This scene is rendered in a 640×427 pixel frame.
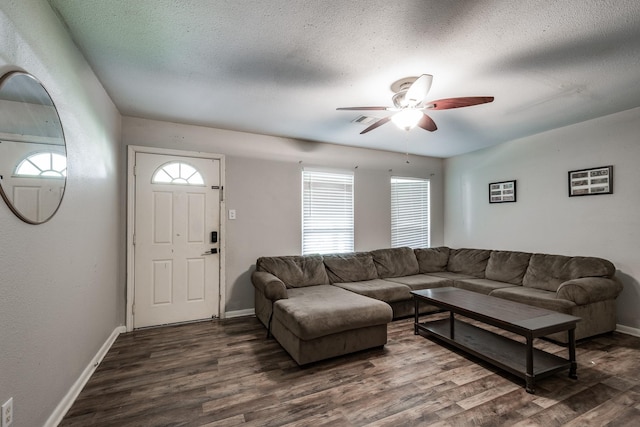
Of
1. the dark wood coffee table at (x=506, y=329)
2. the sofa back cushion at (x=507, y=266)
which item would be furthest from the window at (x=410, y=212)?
the dark wood coffee table at (x=506, y=329)

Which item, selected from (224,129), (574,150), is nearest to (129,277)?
(224,129)

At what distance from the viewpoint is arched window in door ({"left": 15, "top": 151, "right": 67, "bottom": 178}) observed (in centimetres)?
138

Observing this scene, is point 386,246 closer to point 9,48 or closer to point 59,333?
point 59,333

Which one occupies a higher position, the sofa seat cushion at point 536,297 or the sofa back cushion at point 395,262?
the sofa back cushion at point 395,262

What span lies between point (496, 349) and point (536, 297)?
0.95 meters

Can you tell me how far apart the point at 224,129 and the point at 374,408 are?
11.5 ft

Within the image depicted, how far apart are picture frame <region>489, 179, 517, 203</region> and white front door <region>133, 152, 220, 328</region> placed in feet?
13.9

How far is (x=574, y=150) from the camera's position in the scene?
361 centimetres

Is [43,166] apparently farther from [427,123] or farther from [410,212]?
[410,212]

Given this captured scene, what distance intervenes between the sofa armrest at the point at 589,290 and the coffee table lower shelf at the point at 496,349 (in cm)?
79

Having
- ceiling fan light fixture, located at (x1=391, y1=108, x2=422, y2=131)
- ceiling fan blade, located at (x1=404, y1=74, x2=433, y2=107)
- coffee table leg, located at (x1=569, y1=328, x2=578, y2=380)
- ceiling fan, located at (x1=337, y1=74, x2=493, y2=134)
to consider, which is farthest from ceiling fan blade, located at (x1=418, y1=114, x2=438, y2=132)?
coffee table leg, located at (x1=569, y1=328, x2=578, y2=380)

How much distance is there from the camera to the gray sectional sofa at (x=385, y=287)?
2.57 metres

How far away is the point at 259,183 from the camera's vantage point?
13.1ft

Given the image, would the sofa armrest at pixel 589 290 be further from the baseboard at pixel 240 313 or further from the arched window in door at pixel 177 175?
the arched window in door at pixel 177 175
